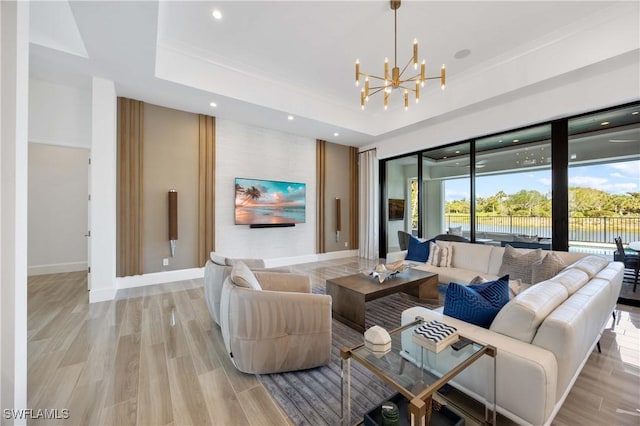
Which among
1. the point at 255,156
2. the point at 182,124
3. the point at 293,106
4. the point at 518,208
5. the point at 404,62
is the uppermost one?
the point at 404,62

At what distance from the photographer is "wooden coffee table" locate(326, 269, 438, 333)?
270 centimetres

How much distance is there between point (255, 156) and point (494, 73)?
449cm

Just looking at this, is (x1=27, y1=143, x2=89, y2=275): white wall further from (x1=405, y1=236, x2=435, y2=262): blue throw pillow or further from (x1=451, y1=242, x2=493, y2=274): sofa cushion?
(x1=451, y1=242, x2=493, y2=274): sofa cushion

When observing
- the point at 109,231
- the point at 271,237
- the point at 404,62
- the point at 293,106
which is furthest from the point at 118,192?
the point at 404,62

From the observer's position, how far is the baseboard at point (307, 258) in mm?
5734

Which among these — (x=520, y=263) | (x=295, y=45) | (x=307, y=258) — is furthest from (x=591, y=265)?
(x=307, y=258)

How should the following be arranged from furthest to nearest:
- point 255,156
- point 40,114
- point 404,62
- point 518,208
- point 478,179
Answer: point 255,156 < point 478,179 < point 518,208 < point 404,62 < point 40,114

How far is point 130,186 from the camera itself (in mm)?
4129

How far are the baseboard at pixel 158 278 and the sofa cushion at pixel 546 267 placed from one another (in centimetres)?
510

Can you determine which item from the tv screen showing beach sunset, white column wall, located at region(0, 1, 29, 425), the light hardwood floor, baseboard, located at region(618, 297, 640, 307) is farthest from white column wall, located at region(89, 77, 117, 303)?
baseboard, located at region(618, 297, 640, 307)

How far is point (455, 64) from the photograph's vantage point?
12.9ft

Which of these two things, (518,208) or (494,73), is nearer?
(494,73)

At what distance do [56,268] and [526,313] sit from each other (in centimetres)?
721

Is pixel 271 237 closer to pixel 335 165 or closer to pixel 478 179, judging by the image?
pixel 335 165
